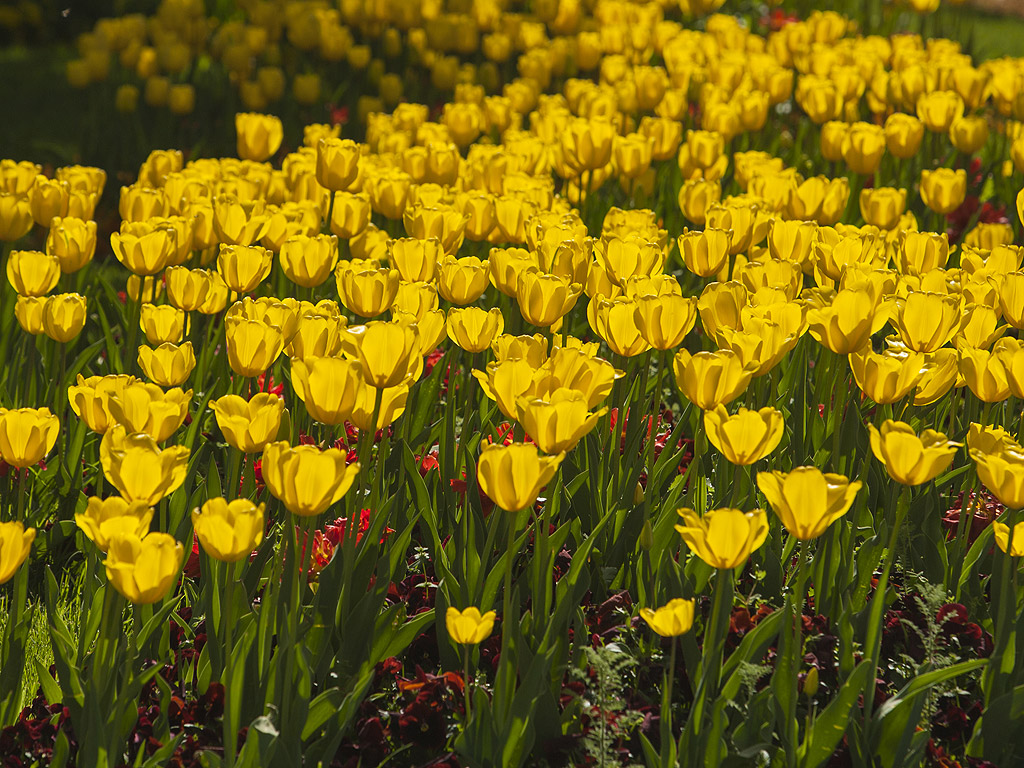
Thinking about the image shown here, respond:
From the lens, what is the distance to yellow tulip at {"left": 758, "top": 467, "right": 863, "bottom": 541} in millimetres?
1772

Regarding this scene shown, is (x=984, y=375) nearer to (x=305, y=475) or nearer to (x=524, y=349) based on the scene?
(x=524, y=349)

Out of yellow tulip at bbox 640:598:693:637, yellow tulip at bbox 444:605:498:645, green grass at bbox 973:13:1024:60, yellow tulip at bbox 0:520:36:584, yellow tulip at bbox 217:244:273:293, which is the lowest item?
green grass at bbox 973:13:1024:60

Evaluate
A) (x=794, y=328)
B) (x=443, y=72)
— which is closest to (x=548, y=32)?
(x=443, y=72)

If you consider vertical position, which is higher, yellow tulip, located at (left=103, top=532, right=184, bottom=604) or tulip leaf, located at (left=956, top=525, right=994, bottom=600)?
yellow tulip, located at (left=103, top=532, right=184, bottom=604)

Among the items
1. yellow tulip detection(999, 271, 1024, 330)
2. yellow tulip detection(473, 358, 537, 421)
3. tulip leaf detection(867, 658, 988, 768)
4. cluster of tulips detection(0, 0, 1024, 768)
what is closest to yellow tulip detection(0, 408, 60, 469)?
cluster of tulips detection(0, 0, 1024, 768)

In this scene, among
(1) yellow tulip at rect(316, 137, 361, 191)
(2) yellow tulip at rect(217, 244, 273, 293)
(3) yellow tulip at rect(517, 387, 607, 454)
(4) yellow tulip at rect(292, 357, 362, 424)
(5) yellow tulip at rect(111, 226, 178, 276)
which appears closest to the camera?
(3) yellow tulip at rect(517, 387, 607, 454)

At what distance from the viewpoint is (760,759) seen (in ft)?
6.57

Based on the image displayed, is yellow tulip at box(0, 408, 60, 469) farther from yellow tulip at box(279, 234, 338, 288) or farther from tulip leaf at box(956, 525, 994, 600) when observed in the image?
tulip leaf at box(956, 525, 994, 600)

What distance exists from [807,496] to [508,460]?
470 millimetres

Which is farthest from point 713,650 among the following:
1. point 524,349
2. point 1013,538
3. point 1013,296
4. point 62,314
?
point 62,314

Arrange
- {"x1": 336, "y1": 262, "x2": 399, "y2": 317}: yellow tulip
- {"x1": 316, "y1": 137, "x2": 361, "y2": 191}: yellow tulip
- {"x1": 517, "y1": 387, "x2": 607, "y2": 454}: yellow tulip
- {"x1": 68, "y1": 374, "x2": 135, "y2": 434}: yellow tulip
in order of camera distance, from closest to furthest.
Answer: {"x1": 517, "y1": 387, "x2": 607, "y2": 454}: yellow tulip
{"x1": 68, "y1": 374, "x2": 135, "y2": 434}: yellow tulip
{"x1": 336, "y1": 262, "x2": 399, "y2": 317}: yellow tulip
{"x1": 316, "y1": 137, "x2": 361, "y2": 191}: yellow tulip

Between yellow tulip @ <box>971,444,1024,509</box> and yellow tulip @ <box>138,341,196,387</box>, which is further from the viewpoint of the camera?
yellow tulip @ <box>138,341,196,387</box>

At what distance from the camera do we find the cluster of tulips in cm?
192

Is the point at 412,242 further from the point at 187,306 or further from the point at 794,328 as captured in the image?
the point at 794,328
